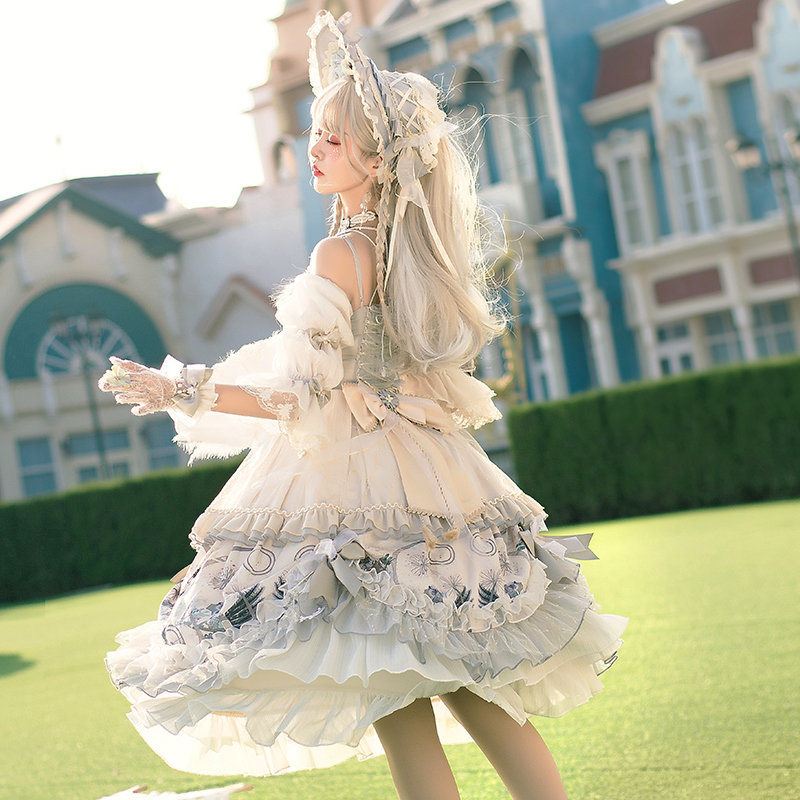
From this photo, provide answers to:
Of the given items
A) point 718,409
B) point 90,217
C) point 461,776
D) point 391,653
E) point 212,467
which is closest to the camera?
point 391,653

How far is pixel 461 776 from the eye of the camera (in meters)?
3.98

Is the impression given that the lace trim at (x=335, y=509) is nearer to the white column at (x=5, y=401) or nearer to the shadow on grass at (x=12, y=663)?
the shadow on grass at (x=12, y=663)

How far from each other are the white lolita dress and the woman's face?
0.32 meters

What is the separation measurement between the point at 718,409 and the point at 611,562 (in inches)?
189

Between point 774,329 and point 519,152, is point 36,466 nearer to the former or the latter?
point 519,152

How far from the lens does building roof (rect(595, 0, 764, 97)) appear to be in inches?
789

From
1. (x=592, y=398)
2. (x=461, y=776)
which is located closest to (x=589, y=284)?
(x=592, y=398)

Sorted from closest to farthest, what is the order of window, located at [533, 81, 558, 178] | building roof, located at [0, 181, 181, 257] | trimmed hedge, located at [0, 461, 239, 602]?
trimmed hedge, located at [0, 461, 239, 602], window, located at [533, 81, 558, 178], building roof, located at [0, 181, 181, 257]

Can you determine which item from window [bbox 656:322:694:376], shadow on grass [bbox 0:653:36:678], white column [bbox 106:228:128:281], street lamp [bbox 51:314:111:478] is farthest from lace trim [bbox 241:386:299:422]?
white column [bbox 106:228:128:281]

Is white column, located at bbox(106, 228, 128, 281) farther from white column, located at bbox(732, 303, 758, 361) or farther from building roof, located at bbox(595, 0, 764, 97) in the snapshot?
white column, located at bbox(732, 303, 758, 361)

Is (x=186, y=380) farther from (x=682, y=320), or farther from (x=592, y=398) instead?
(x=682, y=320)

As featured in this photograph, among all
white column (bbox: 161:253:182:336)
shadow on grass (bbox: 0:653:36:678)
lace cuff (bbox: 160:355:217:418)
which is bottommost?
shadow on grass (bbox: 0:653:36:678)

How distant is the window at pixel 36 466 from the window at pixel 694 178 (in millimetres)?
13057

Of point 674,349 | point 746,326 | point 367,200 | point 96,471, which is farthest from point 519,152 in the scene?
point 367,200
